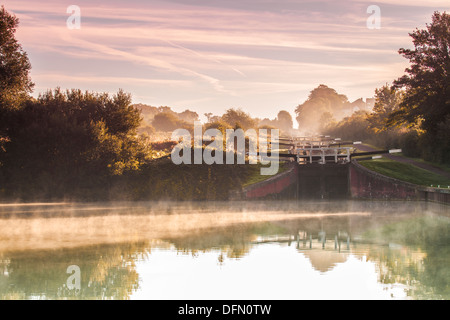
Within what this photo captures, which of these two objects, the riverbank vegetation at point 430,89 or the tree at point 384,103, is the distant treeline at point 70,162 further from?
the tree at point 384,103

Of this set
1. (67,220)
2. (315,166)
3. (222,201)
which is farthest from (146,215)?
(315,166)

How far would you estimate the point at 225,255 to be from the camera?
17297 mm

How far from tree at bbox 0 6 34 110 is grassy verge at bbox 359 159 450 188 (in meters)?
29.3

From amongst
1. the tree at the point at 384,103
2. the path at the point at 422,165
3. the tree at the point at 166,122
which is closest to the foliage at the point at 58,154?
the path at the point at 422,165

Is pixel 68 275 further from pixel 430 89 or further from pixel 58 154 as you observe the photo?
pixel 430 89

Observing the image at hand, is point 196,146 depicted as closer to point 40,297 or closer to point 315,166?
point 315,166

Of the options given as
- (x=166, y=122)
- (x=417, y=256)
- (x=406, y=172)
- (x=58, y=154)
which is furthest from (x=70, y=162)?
(x=166, y=122)

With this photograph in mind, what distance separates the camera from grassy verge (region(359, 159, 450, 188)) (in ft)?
137

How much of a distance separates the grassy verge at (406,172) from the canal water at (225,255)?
32.2ft

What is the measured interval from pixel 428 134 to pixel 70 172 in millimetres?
31610

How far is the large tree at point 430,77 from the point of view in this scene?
46438mm

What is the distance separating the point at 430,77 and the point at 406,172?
9.00 metres
